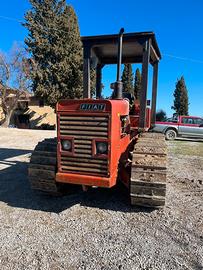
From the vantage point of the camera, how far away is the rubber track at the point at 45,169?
4.51 metres

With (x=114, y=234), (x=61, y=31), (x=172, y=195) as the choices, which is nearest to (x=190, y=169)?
(x=172, y=195)

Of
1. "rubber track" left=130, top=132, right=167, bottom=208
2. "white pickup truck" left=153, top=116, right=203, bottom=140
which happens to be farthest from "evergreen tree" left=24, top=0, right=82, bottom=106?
"rubber track" left=130, top=132, right=167, bottom=208

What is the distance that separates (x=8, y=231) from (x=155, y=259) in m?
2.04

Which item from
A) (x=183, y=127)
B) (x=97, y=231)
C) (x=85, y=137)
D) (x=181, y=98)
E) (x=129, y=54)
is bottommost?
(x=97, y=231)

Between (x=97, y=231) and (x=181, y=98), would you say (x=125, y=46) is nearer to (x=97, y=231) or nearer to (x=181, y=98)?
(x=97, y=231)

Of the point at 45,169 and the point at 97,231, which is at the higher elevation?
the point at 45,169

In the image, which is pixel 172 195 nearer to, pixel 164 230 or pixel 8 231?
pixel 164 230

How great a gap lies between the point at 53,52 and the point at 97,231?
23.8m

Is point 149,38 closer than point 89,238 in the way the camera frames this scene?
No

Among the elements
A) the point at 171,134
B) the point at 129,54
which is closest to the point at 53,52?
the point at 171,134

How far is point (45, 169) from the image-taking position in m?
4.54

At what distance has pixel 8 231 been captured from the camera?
3.77 metres

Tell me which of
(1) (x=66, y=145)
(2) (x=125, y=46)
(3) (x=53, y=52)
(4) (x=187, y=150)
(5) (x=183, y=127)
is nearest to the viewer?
(1) (x=66, y=145)

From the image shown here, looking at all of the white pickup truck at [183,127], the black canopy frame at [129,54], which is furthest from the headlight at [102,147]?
the white pickup truck at [183,127]
